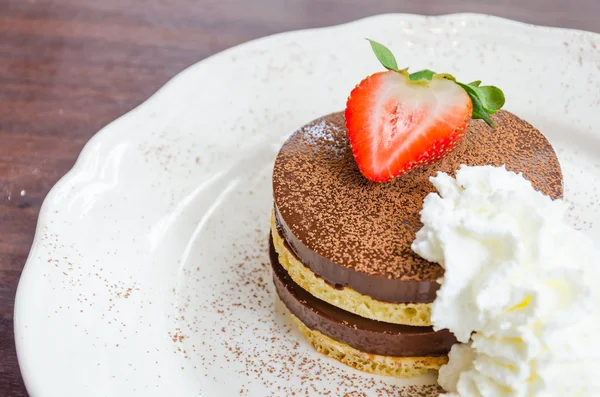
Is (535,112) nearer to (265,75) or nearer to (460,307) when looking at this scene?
(265,75)

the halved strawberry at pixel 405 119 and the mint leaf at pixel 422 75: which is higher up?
the mint leaf at pixel 422 75

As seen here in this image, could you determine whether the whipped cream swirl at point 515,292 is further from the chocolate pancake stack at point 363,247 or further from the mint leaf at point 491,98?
the mint leaf at point 491,98

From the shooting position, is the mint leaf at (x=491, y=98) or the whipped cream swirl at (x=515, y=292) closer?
the whipped cream swirl at (x=515, y=292)

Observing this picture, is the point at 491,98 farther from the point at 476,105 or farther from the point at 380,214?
the point at 380,214

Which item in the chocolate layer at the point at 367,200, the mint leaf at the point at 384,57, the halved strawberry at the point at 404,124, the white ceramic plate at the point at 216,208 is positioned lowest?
the white ceramic plate at the point at 216,208

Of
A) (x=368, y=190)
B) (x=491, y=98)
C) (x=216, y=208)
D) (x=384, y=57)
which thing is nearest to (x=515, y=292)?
(x=368, y=190)

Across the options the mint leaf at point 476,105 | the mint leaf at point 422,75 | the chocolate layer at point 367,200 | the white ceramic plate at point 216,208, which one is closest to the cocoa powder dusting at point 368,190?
the chocolate layer at point 367,200

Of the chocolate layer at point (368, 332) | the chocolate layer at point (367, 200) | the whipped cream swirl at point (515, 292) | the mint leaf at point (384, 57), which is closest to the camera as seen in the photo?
the whipped cream swirl at point (515, 292)

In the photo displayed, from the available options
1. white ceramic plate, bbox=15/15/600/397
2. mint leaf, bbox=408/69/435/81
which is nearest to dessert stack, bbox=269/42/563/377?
mint leaf, bbox=408/69/435/81
